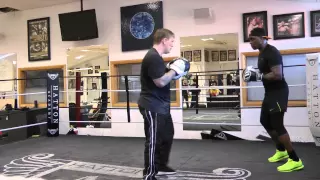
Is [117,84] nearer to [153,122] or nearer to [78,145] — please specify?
[78,145]

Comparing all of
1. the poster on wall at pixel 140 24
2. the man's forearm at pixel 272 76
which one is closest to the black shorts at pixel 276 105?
the man's forearm at pixel 272 76

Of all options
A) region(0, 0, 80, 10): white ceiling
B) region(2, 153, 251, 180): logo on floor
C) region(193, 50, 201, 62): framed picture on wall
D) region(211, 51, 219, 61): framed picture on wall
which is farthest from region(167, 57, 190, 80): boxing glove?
region(211, 51, 219, 61): framed picture on wall

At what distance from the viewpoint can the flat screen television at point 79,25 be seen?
513 cm

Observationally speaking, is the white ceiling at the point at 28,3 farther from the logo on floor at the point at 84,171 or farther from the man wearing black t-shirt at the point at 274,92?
the man wearing black t-shirt at the point at 274,92

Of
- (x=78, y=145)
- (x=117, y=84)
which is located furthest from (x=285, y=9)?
(x=78, y=145)

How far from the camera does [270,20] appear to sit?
4312mm

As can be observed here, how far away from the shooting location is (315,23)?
4.08 metres

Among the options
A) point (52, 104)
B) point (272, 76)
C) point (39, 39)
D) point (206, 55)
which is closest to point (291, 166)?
point (272, 76)

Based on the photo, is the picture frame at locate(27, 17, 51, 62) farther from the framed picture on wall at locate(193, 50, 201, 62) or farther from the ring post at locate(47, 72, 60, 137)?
the framed picture on wall at locate(193, 50, 201, 62)

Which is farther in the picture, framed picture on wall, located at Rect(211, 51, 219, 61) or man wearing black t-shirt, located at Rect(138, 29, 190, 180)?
framed picture on wall, located at Rect(211, 51, 219, 61)

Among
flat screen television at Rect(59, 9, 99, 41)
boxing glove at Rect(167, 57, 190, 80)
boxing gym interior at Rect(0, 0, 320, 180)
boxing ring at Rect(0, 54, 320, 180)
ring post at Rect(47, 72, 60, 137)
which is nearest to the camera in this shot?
boxing glove at Rect(167, 57, 190, 80)

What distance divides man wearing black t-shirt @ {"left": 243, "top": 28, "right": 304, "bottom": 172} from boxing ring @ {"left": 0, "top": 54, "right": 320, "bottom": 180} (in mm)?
188

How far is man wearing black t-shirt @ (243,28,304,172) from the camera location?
2589 mm

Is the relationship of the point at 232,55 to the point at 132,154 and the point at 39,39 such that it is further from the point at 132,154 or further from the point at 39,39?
the point at 132,154
